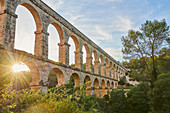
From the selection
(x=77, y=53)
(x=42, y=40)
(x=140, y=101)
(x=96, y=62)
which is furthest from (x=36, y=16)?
(x=140, y=101)

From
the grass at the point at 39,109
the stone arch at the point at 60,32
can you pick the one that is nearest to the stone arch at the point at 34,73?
the stone arch at the point at 60,32

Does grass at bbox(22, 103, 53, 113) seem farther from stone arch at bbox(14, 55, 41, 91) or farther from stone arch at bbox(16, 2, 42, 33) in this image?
stone arch at bbox(16, 2, 42, 33)

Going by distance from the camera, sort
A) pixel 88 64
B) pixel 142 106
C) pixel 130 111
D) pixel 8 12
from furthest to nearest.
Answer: pixel 88 64, pixel 130 111, pixel 142 106, pixel 8 12

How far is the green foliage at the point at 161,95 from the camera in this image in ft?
41.7

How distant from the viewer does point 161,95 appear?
43.3ft

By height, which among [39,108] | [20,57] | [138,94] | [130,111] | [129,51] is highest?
[129,51]

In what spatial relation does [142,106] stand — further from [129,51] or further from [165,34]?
[165,34]

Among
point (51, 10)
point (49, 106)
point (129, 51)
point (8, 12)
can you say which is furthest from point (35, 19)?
point (129, 51)

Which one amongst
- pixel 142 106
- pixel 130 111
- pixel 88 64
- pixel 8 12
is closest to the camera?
pixel 8 12

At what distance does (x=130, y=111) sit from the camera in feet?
60.1

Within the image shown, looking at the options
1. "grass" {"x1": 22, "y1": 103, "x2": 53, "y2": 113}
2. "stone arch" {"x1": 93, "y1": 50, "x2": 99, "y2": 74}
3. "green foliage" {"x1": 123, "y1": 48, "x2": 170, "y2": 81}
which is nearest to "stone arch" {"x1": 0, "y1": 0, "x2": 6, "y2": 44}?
"grass" {"x1": 22, "y1": 103, "x2": 53, "y2": 113}

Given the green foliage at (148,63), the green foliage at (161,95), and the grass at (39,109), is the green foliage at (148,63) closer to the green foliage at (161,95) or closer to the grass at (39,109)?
the green foliage at (161,95)

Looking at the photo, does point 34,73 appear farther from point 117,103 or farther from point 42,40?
point 117,103

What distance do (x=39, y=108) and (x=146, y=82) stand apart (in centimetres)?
1767
